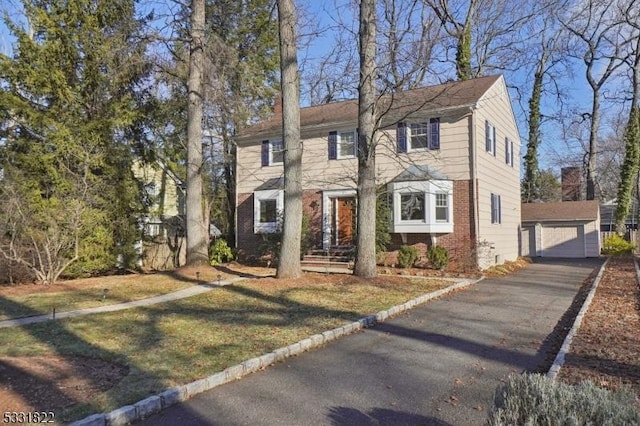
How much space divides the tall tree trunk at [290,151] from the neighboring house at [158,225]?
8.39 metres

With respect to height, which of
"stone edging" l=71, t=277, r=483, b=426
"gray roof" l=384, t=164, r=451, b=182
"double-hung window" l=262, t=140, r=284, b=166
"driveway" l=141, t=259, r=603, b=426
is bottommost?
"driveway" l=141, t=259, r=603, b=426

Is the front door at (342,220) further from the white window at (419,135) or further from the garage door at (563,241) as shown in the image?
the garage door at (563,241)

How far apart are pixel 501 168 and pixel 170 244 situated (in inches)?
597

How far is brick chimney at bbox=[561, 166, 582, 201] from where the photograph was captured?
38.4 m

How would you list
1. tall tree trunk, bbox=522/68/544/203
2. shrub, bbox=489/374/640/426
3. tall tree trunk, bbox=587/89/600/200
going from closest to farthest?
shrub, bbox=489/374/640/426, tall tree trunk, bbox=587/89/600/200, tall tree trunk, bbox=522/68/544/203

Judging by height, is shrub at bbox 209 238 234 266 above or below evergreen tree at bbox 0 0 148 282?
below

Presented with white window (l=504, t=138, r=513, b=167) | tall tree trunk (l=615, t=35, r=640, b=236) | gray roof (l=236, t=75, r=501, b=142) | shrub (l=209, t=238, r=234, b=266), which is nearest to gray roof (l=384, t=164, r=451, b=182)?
gray roof (l=236, t=75, r=501, b=142)

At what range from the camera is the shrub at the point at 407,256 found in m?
15.4

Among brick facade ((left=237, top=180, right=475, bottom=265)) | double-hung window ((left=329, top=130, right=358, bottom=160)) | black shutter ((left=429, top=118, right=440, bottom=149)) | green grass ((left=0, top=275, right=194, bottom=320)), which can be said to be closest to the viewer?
green grass ((left=0, top=275, right=194, bottom=320))

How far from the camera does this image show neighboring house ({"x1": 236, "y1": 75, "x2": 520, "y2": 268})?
15562mm

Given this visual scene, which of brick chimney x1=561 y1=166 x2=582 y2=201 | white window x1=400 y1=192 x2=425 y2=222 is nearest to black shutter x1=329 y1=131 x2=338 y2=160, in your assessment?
white window x1=400 y1=192 x2=425 y2=222

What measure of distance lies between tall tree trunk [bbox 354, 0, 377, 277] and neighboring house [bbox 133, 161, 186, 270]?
973 cm

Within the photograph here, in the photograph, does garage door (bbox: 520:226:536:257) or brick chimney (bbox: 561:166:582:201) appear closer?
garage door (bbox: 520:226:536:257)

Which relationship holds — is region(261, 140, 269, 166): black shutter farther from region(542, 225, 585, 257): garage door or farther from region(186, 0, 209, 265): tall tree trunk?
region(542, 225, 585, 257): garage door
